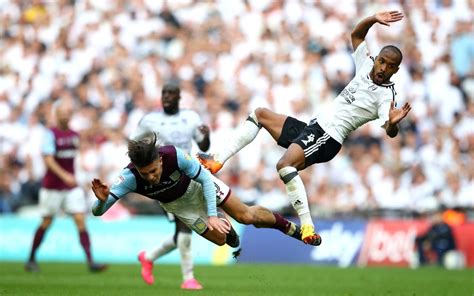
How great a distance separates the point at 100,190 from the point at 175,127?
4.53 m

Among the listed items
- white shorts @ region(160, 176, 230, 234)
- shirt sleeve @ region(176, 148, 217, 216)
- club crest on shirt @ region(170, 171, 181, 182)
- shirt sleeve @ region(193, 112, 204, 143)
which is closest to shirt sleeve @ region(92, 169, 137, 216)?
club crest on shirt @ region(170, 171, 181, 182)

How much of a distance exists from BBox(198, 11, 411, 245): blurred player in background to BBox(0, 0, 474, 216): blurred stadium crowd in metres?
8.65

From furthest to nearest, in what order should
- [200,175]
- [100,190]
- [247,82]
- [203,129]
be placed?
[247,82] < [203,129] < [200,175] < [100,190]

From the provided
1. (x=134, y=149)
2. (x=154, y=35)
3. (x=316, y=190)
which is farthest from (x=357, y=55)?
(x=154, y=35)

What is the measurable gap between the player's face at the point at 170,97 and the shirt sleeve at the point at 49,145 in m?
3.86

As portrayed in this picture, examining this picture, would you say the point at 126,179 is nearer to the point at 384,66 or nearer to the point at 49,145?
the point at 384,66

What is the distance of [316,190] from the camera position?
77.4ft

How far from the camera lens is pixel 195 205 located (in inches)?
519

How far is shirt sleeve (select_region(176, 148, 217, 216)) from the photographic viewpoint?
12.3 m

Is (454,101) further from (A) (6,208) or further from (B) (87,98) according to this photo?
(A) (6,208)

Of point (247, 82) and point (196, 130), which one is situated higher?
point (196, 130)

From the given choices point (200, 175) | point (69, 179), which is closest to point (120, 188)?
point (200, 175)

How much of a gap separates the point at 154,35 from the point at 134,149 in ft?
52.6

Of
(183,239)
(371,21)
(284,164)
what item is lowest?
(183,239)
